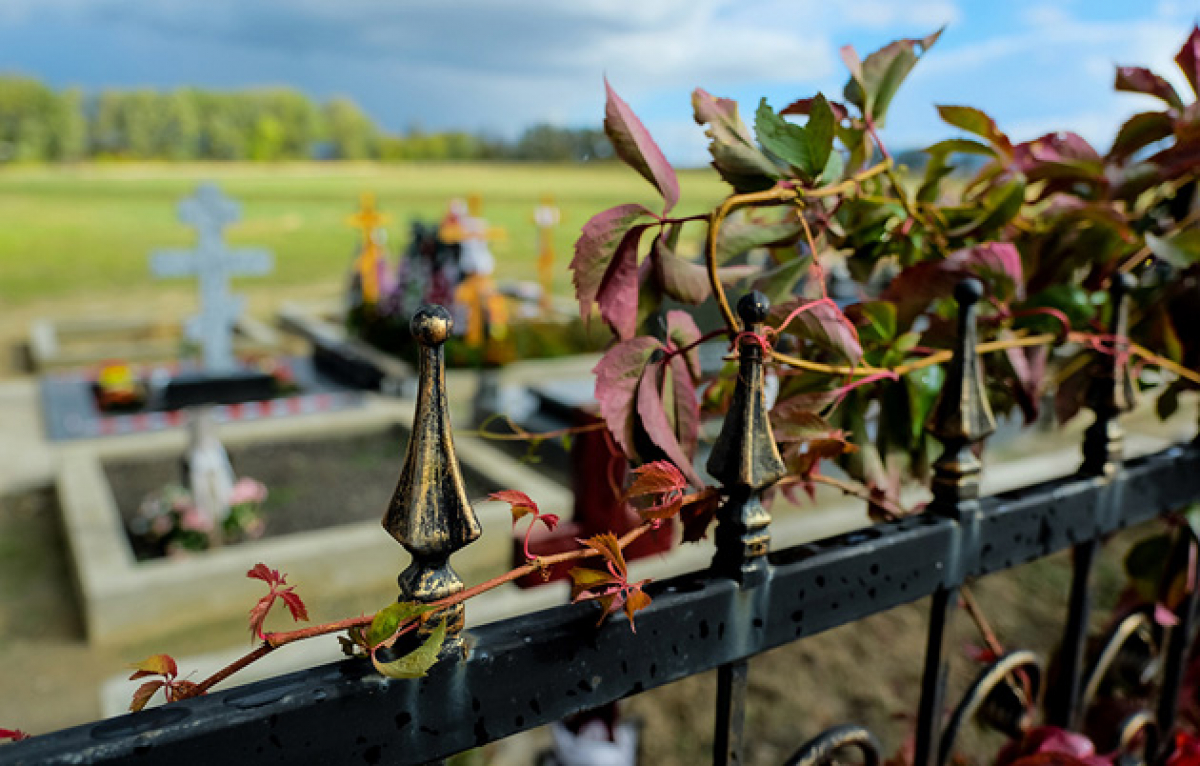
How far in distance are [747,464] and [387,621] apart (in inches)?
12.5

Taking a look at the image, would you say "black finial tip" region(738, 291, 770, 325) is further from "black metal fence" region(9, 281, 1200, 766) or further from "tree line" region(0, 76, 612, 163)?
"tree line" region(0, 76, 612, 163)

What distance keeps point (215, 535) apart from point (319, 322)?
22.6 ft

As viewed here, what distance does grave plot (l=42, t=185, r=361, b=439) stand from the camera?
269 inches

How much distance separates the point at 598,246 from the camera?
725 millimetres

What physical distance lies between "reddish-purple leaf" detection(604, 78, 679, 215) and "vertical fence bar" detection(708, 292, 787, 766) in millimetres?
120

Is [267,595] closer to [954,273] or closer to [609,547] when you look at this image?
[609,547]

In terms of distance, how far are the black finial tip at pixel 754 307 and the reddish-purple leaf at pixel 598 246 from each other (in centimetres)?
11

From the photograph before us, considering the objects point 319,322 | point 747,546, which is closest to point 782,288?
point 747,546

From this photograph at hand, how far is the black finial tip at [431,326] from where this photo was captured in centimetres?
57

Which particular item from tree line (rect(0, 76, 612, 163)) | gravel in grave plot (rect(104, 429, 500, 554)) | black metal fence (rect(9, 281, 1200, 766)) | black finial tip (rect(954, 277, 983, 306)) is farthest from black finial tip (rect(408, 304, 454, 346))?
tree line (rect(0, 76, 612, 163))

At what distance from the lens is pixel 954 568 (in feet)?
3.12

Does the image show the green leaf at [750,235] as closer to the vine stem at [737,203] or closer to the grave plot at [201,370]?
the vine stem at [737,203]

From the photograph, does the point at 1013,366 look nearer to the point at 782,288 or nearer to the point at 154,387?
the point at 782,288

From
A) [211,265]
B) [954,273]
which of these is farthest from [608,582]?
[211,265]
